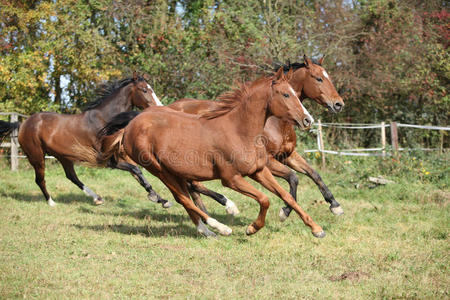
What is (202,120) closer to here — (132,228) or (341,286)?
(132,228)

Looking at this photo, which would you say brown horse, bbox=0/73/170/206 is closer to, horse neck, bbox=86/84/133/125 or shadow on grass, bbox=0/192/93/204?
horse neck, bbox=86/84/133/125

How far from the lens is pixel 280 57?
13781 millimetres

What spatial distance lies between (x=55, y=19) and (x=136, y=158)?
9282 millimetres

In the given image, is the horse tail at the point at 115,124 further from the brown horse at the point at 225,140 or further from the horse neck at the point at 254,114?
the horse neck at the point at 254,114

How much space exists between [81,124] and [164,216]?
244 cm

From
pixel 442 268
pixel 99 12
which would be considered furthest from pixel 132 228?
pixel 99 12

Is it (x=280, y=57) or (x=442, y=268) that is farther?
(x=280, y=57)

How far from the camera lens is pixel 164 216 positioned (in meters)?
7.24

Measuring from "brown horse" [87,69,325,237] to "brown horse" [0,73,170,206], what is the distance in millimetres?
2541

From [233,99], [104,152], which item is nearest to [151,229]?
[104,152]

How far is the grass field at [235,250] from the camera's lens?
384cm

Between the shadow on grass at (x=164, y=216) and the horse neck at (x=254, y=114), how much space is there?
183 centimetres

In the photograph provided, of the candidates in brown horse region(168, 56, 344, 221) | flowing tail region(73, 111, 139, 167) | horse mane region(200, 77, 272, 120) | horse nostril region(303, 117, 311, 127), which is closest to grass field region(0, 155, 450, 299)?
brown horse region(168, 56, 344, 221)

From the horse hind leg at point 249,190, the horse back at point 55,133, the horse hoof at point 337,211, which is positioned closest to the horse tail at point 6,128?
the horse back at point 55,133
